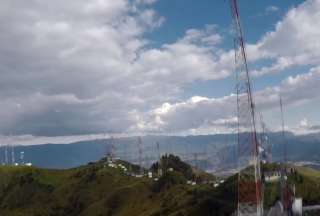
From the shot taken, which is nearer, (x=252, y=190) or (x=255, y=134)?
(x=255, y=134)

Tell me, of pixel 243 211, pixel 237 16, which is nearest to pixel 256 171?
pixel 237 16

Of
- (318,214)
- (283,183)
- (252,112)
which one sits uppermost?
(252,112)

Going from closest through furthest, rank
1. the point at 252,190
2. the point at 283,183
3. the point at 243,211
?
the point at 252,190
the point at 243,211
the point at 283,183

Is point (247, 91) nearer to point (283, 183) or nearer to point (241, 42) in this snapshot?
point (241, 42)

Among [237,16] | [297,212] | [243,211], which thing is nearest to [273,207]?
[297,212]

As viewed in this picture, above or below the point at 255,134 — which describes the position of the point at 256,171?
below

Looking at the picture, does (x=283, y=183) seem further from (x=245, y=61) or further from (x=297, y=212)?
(x=245, y=61)

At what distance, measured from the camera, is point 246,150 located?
98500mm

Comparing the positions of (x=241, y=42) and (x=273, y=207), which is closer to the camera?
(x=241, y=42)

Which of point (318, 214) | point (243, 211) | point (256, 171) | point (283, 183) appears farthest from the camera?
point (318, 214)

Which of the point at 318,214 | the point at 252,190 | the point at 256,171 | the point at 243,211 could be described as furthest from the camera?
the point at 318,214

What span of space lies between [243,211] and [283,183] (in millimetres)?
22414

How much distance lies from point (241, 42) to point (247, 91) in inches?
359

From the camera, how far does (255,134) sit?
9681 centimetres
